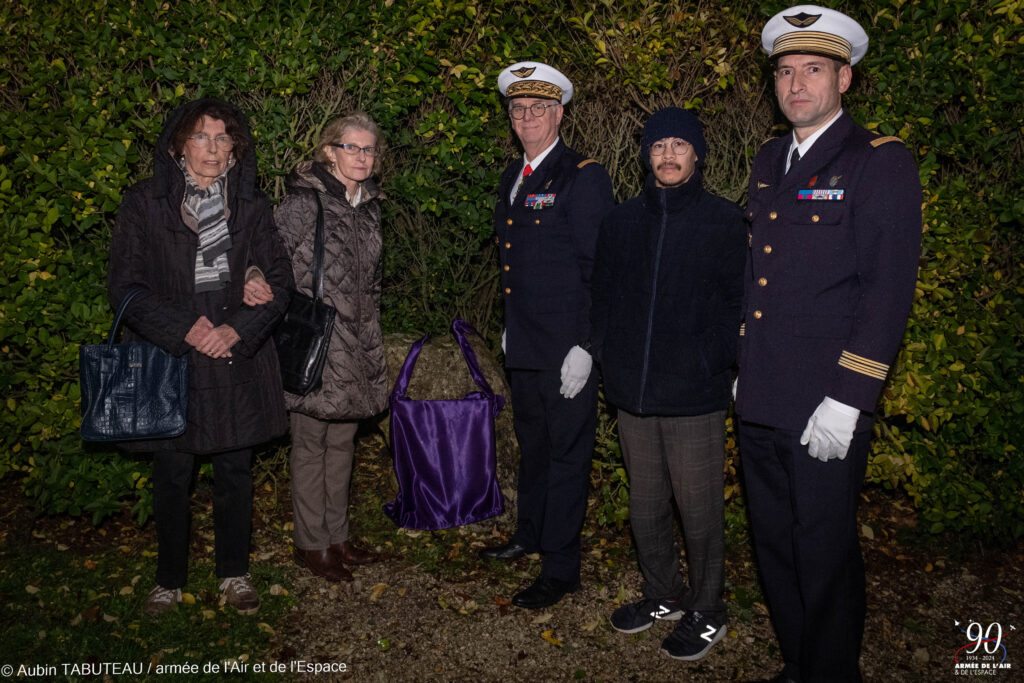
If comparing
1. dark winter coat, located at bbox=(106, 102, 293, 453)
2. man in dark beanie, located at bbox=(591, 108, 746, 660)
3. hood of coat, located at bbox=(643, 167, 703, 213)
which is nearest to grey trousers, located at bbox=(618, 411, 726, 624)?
man in dark beanie, located at bbox=(591, 108, 746, 660)

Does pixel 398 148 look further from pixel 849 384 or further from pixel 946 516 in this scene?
pixel 946 516

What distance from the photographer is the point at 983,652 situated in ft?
12.0

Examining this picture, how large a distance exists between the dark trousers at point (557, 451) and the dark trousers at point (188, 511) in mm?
1441

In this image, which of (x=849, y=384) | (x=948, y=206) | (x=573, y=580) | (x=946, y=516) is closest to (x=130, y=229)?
(x=573, y=580)

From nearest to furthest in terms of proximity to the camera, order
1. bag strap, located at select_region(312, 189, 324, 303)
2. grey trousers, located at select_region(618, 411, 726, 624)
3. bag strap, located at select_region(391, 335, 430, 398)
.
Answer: grey trousers, located at select_region(618, 411, 726, 624) → bag strap, located at select_region(312, 189, 324, 303) → bag strap, located at select_region(391, 335, 430, 398)

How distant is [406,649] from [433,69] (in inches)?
120

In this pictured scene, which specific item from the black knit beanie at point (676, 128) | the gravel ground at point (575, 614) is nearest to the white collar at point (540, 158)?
the black knit beanie at point (676, 128)

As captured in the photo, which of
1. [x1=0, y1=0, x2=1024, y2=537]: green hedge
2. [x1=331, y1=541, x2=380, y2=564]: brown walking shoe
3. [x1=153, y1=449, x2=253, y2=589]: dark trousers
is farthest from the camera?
[x1=331, y1=541, x2=380, y2=564]: brown walking shoe

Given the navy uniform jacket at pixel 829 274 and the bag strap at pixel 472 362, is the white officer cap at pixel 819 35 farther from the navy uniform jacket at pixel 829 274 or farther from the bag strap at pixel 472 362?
the bag strap at pixel 472 362

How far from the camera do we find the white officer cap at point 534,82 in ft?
12.8

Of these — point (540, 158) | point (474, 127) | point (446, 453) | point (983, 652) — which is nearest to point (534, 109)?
point (540, 158)

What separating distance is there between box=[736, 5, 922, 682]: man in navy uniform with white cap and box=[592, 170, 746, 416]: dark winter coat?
6.8 inches

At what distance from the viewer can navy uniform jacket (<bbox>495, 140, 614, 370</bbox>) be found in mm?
3771

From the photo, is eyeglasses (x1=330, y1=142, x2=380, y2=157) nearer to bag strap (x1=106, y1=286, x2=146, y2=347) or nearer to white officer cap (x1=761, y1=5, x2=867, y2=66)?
bag strap (x1=106, y1=286, x2=146, y2=347)
